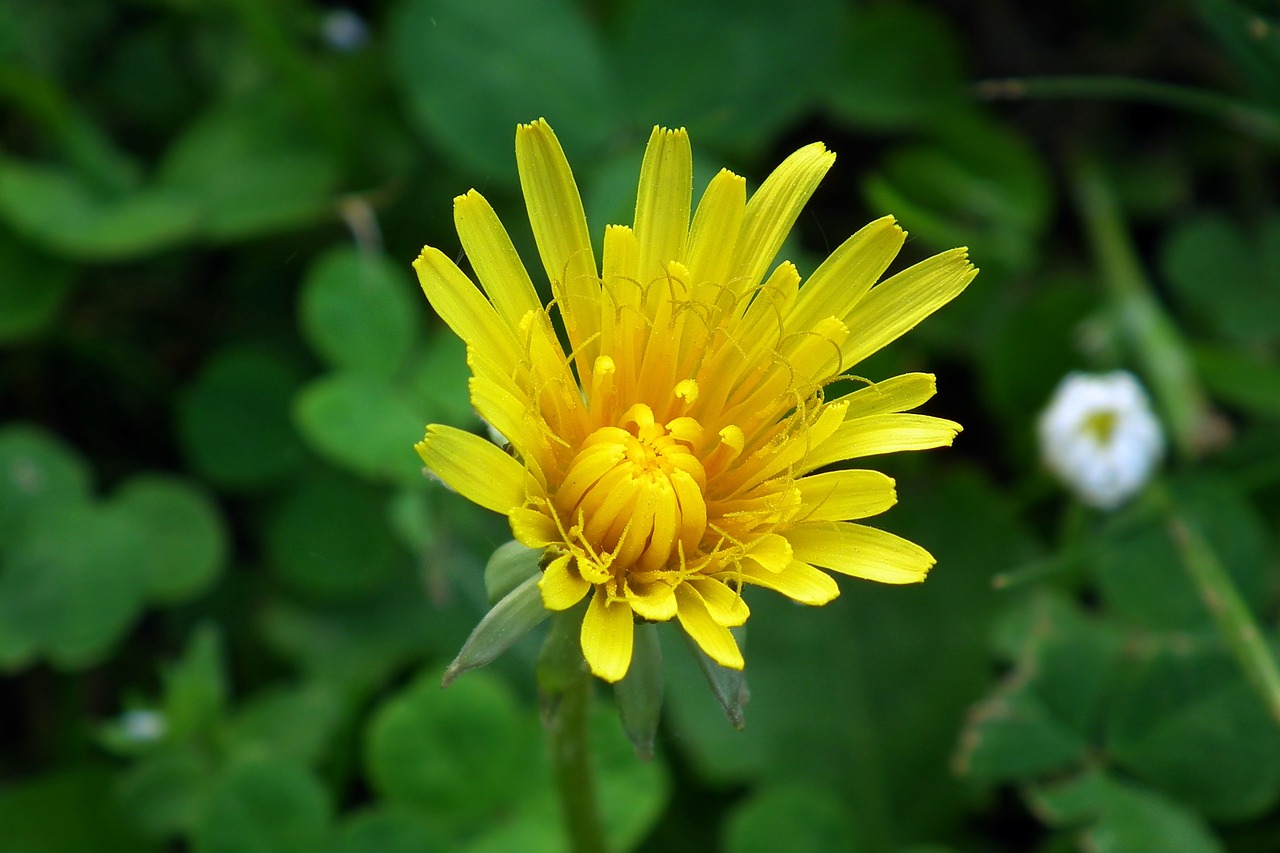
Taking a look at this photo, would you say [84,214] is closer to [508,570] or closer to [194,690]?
[194,690]

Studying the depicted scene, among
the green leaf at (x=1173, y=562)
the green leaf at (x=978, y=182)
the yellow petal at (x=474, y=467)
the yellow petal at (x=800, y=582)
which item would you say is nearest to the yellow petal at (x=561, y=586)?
the yellow petal at (x=474, y=467)

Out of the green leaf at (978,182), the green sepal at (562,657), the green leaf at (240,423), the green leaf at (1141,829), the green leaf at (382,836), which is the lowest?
the green leaf at (1141,829)

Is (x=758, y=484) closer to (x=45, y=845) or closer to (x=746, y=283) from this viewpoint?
(x=746, y=283)

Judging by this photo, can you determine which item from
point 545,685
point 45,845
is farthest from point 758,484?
point 45,845

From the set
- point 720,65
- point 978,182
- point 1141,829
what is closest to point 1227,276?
point 978,182

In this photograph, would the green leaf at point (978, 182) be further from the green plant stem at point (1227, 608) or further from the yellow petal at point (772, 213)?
the yellow petal at point (772, 213)

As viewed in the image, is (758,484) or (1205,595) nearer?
(758,484)
